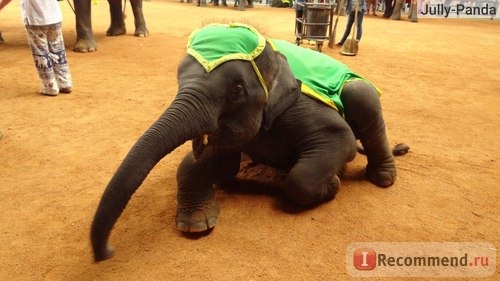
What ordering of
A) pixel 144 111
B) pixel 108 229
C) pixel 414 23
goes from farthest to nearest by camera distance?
pixel 414 23, pixel 144 111, pixel 108 229

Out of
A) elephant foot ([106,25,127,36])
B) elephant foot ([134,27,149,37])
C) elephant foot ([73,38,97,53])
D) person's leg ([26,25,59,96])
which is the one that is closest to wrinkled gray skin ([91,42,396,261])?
person's leg ([26,25,59,96])

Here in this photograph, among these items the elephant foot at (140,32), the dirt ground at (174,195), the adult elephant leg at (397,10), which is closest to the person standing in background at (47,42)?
the dirt ground at (174,195)

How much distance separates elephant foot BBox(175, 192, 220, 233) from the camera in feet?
7.98

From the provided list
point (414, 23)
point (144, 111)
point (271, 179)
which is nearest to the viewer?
point (271, 179)

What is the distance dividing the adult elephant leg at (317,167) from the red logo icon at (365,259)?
1.46 feet

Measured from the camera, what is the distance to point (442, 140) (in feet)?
13.1

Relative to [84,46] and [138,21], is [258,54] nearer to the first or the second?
[84,46]

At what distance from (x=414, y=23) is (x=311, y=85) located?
13553 mm

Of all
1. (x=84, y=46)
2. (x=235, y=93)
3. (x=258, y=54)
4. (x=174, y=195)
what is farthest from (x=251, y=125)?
(x=84, y=46)

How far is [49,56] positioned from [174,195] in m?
2.97

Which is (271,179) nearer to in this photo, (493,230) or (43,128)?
(493,230)

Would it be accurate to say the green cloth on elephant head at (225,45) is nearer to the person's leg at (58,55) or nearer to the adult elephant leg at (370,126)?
the adult elephant leg at (370,126)

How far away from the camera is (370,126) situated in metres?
2.91

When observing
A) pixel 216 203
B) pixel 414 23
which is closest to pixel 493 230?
pixel 216 203
